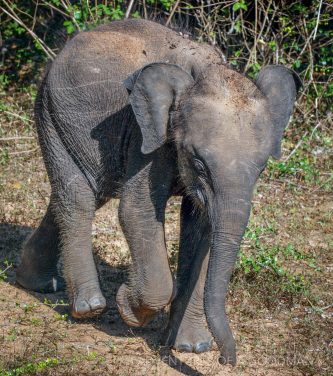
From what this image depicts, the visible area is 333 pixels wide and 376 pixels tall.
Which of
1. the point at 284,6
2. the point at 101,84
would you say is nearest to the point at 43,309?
the point at 101,84

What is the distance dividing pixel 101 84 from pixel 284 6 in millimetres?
4906

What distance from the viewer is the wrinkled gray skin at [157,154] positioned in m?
5.14

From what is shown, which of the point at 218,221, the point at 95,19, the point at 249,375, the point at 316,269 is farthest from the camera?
the point at 95,19

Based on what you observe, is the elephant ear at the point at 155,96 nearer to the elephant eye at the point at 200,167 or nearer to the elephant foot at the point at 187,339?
the elephant eye at the point at 200,167

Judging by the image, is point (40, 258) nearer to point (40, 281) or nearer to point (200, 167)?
point (40, 281)

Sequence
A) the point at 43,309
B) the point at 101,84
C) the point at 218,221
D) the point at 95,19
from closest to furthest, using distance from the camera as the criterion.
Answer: the point at 218,221, the point at 101,84, the point at 43,309, the point at 95,19

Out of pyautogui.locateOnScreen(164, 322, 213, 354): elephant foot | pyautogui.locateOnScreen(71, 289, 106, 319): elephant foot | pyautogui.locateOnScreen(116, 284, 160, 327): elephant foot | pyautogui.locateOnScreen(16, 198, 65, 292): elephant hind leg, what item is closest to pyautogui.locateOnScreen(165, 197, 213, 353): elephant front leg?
pyautogui.locateOnScreen(164, 322, 213, 354): elephant foot

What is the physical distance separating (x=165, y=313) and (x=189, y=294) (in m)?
0.68

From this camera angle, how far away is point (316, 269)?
7.33m

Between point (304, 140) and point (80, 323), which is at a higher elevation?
point (80, 323)

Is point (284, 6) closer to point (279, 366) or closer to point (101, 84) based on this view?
point (101, 84)

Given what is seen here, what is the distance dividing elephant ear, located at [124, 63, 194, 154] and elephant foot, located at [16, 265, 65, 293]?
6.21ft

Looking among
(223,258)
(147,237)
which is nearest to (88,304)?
(147,237)

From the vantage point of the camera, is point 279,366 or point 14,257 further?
point 14,257
